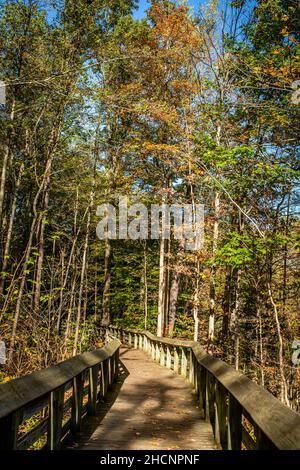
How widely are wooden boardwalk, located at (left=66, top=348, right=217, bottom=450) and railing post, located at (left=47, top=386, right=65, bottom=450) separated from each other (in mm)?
641

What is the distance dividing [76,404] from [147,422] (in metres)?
1.55

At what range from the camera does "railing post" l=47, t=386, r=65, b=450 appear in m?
3.62

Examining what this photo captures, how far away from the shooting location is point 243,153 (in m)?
11.6

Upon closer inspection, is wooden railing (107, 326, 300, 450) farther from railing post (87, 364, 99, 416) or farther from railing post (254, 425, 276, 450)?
railing post (87, 364, 99, 416)

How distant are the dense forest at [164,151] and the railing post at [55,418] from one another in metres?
5.16

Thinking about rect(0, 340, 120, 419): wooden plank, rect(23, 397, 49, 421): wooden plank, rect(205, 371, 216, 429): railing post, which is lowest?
rect(205, 371, 216, 429): railing post

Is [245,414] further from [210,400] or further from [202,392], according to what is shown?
[202,392]

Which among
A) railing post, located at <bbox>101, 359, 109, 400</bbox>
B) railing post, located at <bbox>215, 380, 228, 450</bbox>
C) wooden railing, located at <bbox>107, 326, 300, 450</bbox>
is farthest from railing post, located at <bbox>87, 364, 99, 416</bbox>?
railing post, located at <bbox>215, 380, 228, 450</bbox>

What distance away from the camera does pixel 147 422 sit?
586cm


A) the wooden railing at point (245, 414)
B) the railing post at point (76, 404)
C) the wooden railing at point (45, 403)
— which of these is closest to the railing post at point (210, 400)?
the wooden railing at point (245, 414)

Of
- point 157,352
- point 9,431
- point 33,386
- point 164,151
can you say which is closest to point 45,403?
point 33,386
